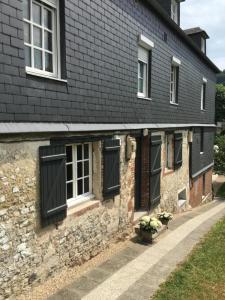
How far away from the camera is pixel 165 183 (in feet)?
41.4

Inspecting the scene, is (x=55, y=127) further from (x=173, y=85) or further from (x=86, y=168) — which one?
(x=173, y=85)

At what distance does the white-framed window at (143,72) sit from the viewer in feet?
33.8

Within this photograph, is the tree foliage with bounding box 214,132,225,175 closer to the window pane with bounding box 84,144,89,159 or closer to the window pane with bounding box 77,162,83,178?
the window pane with bounding box 84,144,89,159

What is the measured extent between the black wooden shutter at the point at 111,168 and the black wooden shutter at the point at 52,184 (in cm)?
168

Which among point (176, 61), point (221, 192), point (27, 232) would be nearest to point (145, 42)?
point (176, 61)

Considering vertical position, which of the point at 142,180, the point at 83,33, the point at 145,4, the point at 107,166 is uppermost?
the point at 145,4

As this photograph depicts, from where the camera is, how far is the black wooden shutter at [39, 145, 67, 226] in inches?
227

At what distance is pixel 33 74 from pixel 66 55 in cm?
111

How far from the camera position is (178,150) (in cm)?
1370

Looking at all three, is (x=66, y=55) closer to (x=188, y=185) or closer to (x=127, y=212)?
(x=127, y=212)

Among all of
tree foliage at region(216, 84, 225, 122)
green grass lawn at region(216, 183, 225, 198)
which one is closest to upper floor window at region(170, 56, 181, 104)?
green grass lawn at region(216, 183, 225, 198)

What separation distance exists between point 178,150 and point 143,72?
434cm

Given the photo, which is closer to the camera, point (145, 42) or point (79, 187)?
point (79, 187)

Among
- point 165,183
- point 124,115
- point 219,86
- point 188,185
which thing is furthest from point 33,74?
point 219,86
